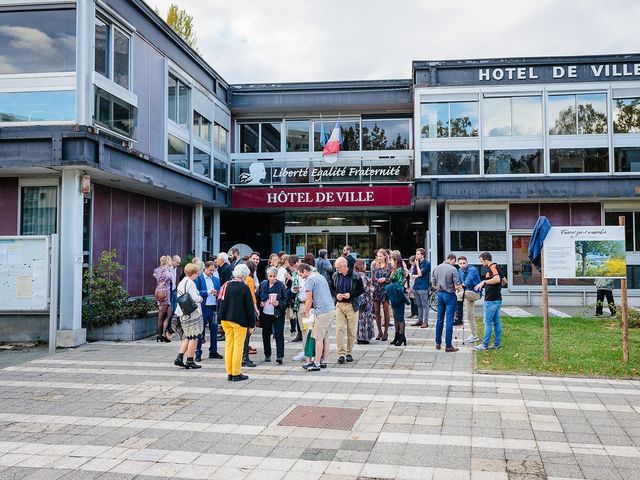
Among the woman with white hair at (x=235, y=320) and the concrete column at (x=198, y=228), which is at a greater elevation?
the concrete column at (x=198, y=228)

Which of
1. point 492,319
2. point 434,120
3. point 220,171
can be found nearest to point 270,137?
point 220,171

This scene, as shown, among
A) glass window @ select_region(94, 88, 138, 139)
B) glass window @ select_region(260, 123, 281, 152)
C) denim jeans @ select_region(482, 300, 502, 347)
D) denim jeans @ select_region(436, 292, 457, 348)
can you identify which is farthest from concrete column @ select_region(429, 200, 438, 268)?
glass window @ select_region(94, 88, 138, 139)

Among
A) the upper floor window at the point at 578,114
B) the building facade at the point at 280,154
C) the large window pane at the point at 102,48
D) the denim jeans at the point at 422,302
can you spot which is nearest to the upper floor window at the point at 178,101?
the building facade at the point at 280,154

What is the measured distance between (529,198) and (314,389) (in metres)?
14.9

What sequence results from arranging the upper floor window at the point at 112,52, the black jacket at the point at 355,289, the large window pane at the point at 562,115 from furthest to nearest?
1. the large window pane at the point at 562,115
2. the upper floor window at the point at 112,52
3. the black jacket at the point at 355,289

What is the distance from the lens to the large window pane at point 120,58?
544 inches

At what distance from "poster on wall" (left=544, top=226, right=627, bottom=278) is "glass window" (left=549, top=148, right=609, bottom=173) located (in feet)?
37.3

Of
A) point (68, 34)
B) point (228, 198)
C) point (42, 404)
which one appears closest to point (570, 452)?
point (42, 404)

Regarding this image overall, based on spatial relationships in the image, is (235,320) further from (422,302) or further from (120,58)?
(120,58)

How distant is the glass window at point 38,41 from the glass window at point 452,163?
12.6m

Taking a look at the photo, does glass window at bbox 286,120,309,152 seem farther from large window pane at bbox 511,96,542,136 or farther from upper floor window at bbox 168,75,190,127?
large window pane at bbox 511,96,542,136

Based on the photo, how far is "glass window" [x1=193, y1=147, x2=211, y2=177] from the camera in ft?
64.3

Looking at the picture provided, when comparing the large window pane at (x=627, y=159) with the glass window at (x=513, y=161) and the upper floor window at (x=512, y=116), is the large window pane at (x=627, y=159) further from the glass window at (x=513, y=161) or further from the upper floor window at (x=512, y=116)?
the upper floor window at (x=512, y=116)

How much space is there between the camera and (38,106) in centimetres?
1243
